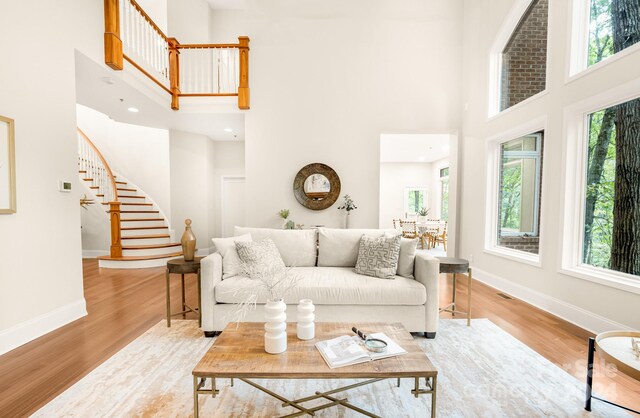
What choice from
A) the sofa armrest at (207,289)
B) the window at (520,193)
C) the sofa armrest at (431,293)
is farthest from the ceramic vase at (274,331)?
the window at (520,193)

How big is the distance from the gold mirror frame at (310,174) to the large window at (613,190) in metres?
3.34

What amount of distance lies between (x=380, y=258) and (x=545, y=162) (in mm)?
2333

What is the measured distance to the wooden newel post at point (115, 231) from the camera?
5.32m

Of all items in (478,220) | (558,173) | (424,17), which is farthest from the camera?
(424,17)

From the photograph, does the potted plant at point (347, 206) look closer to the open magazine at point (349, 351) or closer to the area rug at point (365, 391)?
the area rug at point (365, 391)

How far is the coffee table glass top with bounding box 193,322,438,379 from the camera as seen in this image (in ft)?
4.26

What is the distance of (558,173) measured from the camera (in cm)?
309

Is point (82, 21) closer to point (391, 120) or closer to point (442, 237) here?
point (391, 120)

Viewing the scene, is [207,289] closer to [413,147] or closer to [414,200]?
[413,147]

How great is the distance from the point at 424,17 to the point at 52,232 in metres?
6.14

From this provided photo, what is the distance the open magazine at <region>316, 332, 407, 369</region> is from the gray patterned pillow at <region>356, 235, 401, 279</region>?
3.52 feet

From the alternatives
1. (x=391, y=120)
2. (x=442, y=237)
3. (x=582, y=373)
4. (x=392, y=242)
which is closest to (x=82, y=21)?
(x=392, y=242)

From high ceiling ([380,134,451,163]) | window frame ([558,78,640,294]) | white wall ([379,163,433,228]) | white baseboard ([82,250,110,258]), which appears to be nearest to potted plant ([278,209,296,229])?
high ceiling ([380,134,451,163])

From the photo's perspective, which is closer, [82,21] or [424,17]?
[82,21]
